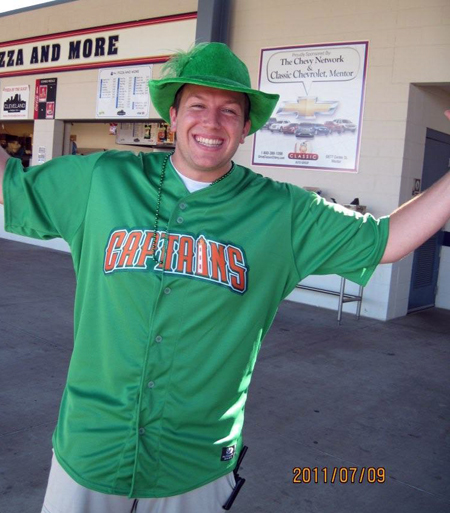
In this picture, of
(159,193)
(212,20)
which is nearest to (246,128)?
(159,193)

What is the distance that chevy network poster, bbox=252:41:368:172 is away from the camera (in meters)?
7.79

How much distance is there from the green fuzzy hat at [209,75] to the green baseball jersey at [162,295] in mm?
243

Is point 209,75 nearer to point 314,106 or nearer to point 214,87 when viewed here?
point 214,87

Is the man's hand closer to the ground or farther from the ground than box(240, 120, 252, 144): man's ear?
closer to the ground

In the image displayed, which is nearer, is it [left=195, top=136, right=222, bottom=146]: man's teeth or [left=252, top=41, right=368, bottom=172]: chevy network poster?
[left=195, top=136, right=222, bottom=146]: man's teeth

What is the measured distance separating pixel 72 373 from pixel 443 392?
403 centimetres

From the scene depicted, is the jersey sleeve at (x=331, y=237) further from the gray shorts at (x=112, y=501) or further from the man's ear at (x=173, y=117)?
the gray shorts at (x=112, y=501)

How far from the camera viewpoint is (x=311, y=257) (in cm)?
189

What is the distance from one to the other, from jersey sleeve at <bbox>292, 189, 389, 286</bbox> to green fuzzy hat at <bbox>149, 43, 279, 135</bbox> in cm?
32

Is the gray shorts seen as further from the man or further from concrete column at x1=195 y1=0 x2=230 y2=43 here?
concrete column at x1=195 y1=0 x2=230 y2=43

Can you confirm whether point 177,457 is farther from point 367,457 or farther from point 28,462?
point 367,457

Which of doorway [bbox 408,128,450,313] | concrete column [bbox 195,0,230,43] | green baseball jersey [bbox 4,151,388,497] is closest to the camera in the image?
green baseball jersey [bbox 4,151,388,497]
